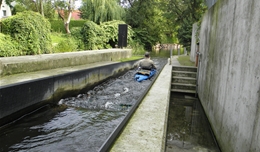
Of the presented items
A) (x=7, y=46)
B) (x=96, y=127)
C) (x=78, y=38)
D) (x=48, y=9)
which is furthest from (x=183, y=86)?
(x=48, y=9)

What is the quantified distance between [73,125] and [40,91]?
5.28 feet

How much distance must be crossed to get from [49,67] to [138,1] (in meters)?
27.0

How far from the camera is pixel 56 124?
5430 mm

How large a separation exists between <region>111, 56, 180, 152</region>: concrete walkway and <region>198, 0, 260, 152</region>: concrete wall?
3.74 ft

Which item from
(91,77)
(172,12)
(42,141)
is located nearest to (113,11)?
(172,12)

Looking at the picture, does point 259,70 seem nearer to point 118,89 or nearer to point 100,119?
point 100,119

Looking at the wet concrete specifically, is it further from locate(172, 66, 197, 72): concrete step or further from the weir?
locate(172, 66, 197, 72): concrete step

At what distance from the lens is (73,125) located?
213 inches

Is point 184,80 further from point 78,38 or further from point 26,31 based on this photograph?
point 78,38

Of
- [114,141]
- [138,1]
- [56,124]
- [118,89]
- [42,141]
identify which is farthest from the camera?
[138,1]

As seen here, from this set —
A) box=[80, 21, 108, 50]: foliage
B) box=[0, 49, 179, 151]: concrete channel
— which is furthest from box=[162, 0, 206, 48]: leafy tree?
box=[0, 49, 179, 151]: concrete channel

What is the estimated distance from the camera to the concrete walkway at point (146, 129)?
9.41ft

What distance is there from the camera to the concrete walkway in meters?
2.87

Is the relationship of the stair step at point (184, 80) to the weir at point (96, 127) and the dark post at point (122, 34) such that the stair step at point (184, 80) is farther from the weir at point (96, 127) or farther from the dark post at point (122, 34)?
the dark post at point (122, 34)
